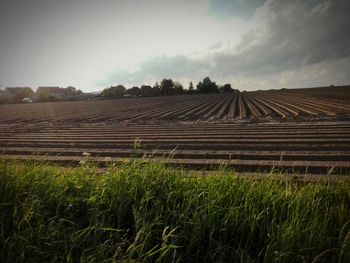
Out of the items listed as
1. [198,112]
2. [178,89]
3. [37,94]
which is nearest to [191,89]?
[178,89]

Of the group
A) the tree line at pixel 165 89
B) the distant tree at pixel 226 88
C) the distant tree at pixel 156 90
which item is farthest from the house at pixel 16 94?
the distant tree at pixel 226 88

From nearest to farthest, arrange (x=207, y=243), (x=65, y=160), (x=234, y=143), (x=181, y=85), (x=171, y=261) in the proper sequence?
1. (x=171, y=261)
2. (x=207, y=243)
3. (x=65, y=160)
4. (x=234, y=143)
5. (x=181, y=85)

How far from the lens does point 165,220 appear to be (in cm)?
284

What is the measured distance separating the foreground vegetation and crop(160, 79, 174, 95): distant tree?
3572 inches

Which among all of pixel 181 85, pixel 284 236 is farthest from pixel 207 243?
pixel 181 85

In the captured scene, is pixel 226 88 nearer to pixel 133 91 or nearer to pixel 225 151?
pixel 133 91

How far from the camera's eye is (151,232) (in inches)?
106

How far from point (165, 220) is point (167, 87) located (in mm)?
94982

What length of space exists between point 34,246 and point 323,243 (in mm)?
2387

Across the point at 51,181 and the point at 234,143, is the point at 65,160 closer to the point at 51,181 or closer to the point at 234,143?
the point at 51,181

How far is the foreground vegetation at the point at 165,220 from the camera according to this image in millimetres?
2430

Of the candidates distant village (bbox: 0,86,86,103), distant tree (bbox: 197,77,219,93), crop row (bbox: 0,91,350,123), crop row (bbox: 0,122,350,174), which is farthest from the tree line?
crop row (bbox: 0,122,350,174)

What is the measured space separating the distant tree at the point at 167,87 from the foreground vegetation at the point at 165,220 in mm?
90729

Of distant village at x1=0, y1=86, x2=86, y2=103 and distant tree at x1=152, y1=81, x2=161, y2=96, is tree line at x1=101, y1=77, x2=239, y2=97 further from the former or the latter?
distant village at x1=0, y1=86, x2=86, y2=103
